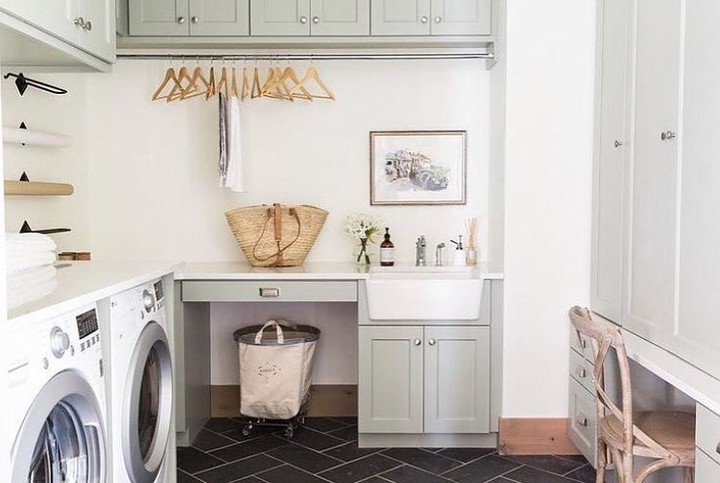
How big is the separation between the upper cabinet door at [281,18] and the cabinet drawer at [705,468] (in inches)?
99.0

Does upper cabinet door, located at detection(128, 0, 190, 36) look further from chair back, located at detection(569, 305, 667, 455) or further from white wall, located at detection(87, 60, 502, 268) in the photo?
chair back, located at detection(569, 305, 667, 455)

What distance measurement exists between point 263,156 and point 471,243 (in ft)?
3.98

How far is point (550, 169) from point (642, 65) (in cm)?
77

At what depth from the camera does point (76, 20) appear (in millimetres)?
2469

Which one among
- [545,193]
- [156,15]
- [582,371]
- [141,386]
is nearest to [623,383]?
[582,371]

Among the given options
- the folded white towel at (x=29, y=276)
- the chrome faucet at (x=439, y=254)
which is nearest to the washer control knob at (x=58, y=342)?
the folded white towel at (x=29, y=276)

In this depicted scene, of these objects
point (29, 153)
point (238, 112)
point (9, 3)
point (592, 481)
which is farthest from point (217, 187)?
point (592, 481)

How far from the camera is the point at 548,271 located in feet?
11.0

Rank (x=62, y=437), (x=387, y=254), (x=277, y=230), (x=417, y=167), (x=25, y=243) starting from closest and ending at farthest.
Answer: (x=62, y=437)
(x=25, y=243)
(x=277, y=230)
(x=387, y=254)
(x=417, y=167)

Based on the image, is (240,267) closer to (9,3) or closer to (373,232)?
(373,232)

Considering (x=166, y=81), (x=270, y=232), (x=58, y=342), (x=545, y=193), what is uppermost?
(x=166, y=81)

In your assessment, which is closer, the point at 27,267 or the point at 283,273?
the point at 27,267

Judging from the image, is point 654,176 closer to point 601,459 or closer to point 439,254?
point 601,459

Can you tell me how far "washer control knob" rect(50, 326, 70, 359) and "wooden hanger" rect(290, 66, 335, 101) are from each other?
2.20m
